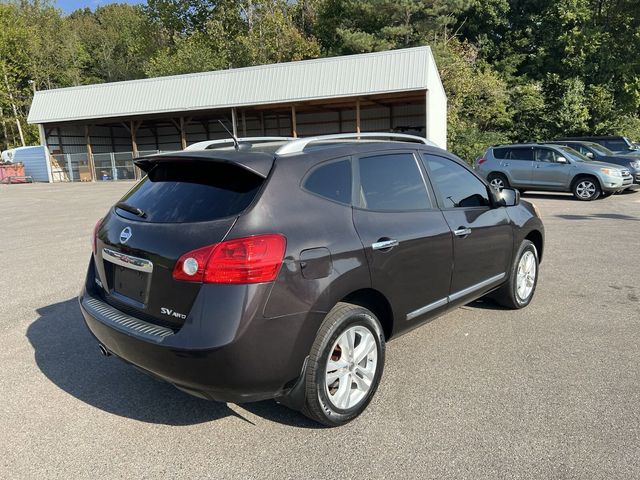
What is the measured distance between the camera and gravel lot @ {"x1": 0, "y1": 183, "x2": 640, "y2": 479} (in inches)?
105

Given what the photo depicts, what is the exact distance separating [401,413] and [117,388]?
2.02 metres

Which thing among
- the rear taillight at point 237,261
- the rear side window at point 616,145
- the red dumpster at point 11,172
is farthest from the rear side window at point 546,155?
the red dumpster at point 11,172

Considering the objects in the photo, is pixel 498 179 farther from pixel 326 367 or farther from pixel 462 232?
pixel 326 367

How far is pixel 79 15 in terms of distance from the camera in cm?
7538

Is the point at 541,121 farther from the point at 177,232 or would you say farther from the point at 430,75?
the point at 177,232

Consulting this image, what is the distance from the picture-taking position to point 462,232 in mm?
3932

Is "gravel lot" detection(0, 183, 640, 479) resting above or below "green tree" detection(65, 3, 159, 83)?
below

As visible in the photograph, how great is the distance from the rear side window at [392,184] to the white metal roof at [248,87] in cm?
1913

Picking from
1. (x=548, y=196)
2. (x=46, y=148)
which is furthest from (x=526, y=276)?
(x=46, y=148)

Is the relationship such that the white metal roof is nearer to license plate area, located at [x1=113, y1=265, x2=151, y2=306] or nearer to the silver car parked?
the silver car parked

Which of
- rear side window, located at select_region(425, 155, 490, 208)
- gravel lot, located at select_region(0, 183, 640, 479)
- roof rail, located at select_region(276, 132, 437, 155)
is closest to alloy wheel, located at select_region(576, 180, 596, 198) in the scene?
gravel lot, located at select_region(0, 183, 640, 479)

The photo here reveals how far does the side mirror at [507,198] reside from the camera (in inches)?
180

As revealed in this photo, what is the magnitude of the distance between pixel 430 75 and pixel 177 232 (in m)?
21.4

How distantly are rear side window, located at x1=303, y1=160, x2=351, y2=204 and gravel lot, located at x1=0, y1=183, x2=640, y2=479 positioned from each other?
1420mm
